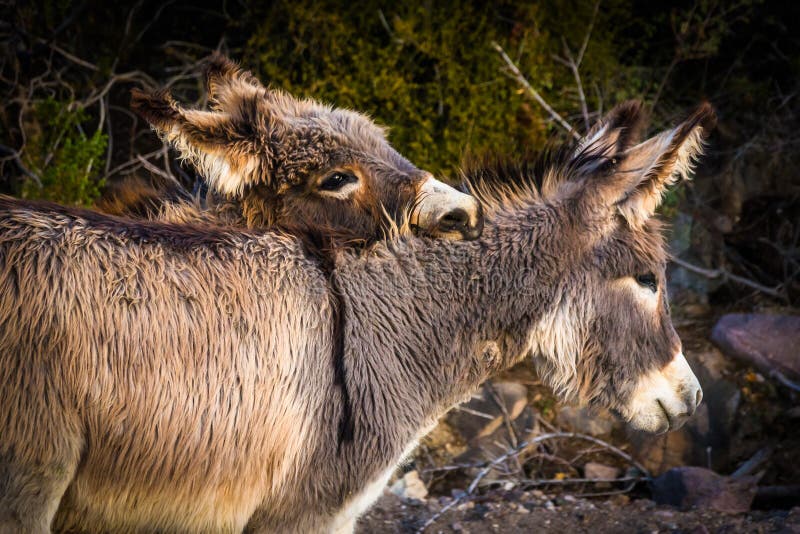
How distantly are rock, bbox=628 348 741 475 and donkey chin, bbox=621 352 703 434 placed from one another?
9.07 feet

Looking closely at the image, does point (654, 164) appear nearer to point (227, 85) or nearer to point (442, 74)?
point (227, 85)

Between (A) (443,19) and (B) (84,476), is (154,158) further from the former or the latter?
(B) (84,476)

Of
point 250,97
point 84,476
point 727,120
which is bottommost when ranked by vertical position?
point 84,476

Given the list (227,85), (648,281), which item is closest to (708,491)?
(648,281)

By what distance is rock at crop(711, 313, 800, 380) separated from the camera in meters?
5.96

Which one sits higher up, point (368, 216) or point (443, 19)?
point (443, 19)

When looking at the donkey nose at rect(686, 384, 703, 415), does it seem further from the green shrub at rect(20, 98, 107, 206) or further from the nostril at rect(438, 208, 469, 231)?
the green shrub at rect(20, 98, 107, 206)

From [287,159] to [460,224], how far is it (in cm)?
111

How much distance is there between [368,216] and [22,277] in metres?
1.56

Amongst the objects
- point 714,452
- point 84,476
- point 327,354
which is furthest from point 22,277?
point 714,452

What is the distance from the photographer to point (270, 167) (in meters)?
3.72

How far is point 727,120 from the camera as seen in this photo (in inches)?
295

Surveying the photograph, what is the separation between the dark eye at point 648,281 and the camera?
304 centimetres

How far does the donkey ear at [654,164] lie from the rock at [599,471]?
2.92m
